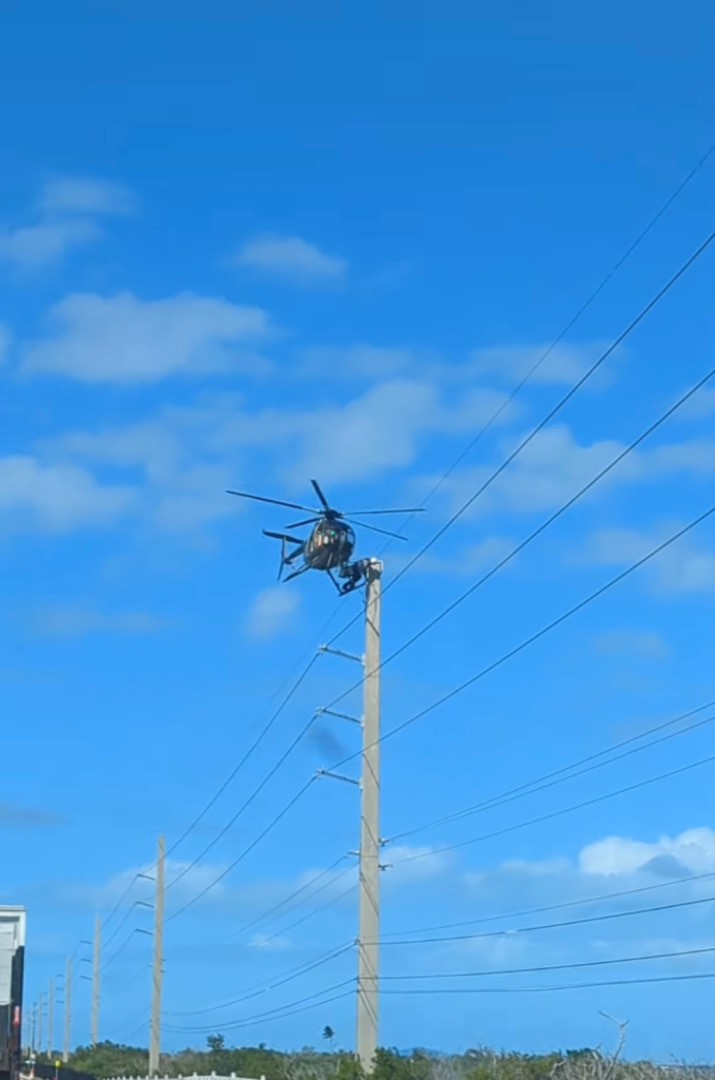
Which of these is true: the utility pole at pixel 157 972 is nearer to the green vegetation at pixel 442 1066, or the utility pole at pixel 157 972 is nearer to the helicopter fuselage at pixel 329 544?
the green vegetation at pixel 442 1066

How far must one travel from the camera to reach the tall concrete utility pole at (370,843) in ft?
115

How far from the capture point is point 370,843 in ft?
119

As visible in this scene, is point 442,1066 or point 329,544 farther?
point 442,1066

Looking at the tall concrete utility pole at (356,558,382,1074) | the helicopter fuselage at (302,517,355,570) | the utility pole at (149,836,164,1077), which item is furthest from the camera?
the utility pole at (149,836,164,1077)

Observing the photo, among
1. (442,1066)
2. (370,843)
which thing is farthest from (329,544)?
(442,1066)

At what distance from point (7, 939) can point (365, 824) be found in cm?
1012

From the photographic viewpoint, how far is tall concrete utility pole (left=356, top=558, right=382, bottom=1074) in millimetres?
35156

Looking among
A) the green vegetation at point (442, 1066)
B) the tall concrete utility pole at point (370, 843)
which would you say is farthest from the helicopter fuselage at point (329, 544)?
the green vegetation at point (442, 1066)

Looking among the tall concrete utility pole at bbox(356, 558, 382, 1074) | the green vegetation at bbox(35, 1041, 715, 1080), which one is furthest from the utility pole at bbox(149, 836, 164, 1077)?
the tall concrete utility pole at bbox(356, 558, 382, 1074)

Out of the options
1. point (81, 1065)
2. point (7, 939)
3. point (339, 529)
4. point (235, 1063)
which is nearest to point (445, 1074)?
point (339, 529)

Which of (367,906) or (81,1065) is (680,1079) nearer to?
(367,906)

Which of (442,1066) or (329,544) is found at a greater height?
(329,544)

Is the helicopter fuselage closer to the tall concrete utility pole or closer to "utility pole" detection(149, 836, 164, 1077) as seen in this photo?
the tall concrete utility pole

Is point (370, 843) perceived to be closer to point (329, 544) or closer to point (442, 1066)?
point (329, 544)
